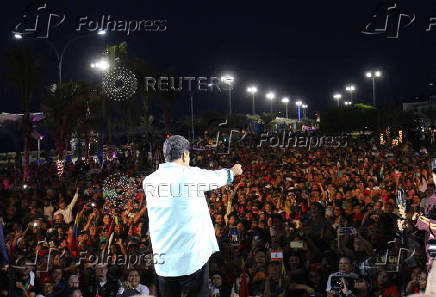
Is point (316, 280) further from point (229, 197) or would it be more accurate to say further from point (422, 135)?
point (422, 135)

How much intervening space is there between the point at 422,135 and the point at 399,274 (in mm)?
31397

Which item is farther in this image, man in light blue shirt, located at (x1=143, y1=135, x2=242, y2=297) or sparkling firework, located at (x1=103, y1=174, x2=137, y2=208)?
sparkling firework, located at (x1=103, y1=174, x2=137, y2=208)

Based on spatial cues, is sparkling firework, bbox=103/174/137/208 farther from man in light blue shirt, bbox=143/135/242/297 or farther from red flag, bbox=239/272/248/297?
man in light blue shirt, bbox=143/135/242/297

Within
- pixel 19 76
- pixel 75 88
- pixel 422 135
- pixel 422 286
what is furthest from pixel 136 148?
pixel 422 286

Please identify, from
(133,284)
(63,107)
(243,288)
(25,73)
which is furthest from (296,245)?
(63,107)

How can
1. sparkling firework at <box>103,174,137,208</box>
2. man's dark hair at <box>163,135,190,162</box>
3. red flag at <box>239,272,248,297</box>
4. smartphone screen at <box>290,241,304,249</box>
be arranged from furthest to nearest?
sparkling firework at <box>103,174,137,208</box> → smartphone screen at <box>290,241,304,249</box> → red flag at <box>239,272,248,297</box> → man's dark hair at <box>163,135,190,162</box>

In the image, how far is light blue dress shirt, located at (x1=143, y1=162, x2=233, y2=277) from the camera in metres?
3.09

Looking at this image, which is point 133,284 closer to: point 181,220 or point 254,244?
point 254,244

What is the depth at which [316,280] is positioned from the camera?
6078 millimetres

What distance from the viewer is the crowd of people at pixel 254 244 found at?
587 centimetres

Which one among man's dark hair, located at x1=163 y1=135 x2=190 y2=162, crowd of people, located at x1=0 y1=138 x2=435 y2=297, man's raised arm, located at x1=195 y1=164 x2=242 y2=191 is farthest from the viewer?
crowd of people, located at x1=0 y1=138 x2=435 y2=297

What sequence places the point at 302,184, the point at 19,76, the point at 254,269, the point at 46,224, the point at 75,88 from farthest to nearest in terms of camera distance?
the point at 75,88 < the point at 19,76 < the point at 302,184 < the point at 46,224 < the point at 254,269

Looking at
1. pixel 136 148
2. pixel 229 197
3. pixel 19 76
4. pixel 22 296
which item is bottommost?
pixel 22 296

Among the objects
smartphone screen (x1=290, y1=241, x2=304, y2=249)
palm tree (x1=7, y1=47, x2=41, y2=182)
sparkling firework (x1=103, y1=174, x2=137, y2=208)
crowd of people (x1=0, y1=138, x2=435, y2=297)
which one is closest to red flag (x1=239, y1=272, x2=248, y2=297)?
crowd of people (x1=0, y1=138, x2=435, y2=297)
